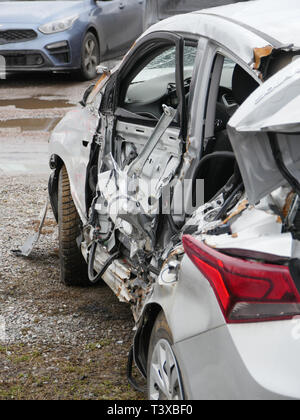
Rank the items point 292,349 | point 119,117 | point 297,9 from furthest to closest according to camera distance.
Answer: point 119,117 < point 297,9 < point 292,349

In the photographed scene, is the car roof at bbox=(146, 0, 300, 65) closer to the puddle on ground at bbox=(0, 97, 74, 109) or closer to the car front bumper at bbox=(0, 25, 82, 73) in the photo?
the puddle on ground at bbox=(0, 97, 74, 109)

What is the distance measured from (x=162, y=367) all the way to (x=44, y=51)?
9.46 metres

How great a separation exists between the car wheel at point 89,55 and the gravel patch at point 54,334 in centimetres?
667

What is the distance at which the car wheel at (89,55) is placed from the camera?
12062 mm

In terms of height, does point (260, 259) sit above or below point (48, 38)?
above

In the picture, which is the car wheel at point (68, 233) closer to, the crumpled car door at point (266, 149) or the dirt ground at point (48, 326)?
the dirt ground at point (48, 326)

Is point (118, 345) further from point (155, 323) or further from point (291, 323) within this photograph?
point (291, 323)

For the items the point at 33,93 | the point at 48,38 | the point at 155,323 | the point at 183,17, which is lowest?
the point at 33,93

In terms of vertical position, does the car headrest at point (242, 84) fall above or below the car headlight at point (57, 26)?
above

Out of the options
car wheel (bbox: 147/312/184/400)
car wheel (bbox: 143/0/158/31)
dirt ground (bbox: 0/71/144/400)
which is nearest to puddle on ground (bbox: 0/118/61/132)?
car wheel (bbox: 143/0/158/31)

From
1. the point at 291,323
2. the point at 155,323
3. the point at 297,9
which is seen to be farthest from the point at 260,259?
the point at 297,9

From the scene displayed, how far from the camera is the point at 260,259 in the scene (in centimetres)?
216

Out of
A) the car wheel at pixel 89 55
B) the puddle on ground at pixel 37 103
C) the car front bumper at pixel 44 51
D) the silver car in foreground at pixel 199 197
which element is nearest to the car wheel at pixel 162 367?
the silver car in foreground at pixel 199 197

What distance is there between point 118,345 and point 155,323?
1269 millimetres
